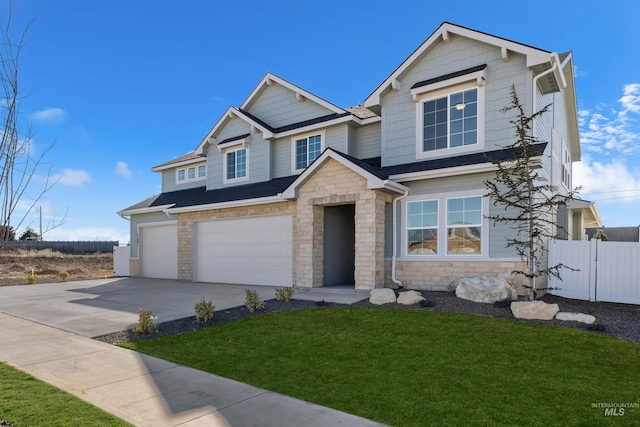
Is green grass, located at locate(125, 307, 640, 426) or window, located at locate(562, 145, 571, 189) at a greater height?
window, located at locate(562, 145, 571, 189)

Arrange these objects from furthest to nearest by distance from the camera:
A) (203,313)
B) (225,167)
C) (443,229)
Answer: (225,167) < (443,229) < (203,313)

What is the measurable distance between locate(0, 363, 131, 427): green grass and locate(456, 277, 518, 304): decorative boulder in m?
8.05

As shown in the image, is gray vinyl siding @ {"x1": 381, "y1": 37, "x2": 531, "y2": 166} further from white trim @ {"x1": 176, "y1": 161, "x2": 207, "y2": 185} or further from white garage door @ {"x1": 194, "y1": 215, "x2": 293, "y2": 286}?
white trim @ {"x1": 176, "y1": 161, "x2": 207, "y2": 185}

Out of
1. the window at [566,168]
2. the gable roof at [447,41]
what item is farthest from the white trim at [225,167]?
the window at [566,168]

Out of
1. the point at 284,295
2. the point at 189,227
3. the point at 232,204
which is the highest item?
the point at 232,204

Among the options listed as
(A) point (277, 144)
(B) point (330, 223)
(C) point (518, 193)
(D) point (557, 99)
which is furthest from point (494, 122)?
(A) point (277, 144)

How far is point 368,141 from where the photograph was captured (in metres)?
15.3

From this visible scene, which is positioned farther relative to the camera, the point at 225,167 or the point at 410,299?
the point at 225,167

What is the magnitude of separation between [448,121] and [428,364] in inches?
340

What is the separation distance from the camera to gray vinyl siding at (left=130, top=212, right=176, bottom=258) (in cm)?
2059

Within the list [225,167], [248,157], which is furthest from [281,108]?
[225,167]

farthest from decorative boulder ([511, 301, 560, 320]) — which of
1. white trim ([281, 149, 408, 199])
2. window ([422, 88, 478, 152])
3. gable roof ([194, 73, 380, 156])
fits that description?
gable roof ([194, 73, 380, 156])

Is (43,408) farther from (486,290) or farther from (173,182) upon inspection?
(173,182)

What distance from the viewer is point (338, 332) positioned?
7770 millimetres
